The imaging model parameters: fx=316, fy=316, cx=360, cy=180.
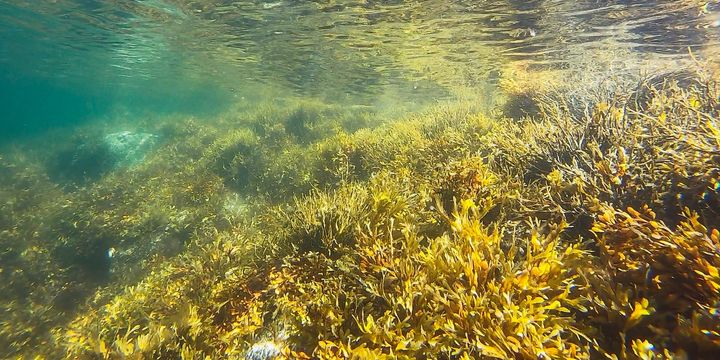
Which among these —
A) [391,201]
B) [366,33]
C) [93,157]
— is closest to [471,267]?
[391,201]

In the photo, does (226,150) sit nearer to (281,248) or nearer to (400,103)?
(281,248)

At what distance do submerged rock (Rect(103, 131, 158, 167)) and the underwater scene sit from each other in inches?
8.7

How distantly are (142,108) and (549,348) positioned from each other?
5771 inches

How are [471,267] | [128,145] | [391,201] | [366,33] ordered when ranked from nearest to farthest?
[471,267] < [391,201] < [366,33] < [128,145]

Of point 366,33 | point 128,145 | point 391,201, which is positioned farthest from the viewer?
point 128,145

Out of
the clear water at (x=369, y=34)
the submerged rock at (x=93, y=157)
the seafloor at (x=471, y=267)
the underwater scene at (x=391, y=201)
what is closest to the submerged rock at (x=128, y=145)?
the submerged rock at (x=93, y=157)

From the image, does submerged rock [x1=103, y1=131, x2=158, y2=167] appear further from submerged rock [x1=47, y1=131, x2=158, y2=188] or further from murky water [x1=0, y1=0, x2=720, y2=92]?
murky water [x1=0, y1=0, x2=720, y2=92]

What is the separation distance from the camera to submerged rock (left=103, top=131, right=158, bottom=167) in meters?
22.2

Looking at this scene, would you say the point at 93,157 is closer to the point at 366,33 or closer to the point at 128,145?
the point at 128,145

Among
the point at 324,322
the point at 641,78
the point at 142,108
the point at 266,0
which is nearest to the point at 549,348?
the point at 324,322

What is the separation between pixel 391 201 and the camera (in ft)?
16.6

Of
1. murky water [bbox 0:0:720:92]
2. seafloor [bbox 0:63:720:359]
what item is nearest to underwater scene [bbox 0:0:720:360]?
seafloor [bbox 0:63:720:359]

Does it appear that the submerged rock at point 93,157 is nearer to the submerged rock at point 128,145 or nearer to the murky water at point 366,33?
the submerged rock at point 128,145

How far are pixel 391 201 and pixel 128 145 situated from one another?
2603 cm
